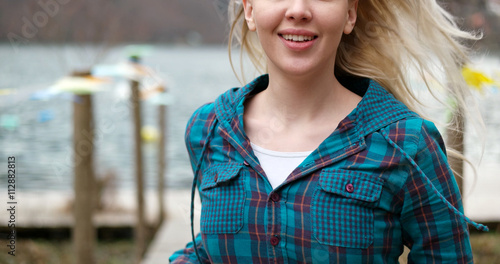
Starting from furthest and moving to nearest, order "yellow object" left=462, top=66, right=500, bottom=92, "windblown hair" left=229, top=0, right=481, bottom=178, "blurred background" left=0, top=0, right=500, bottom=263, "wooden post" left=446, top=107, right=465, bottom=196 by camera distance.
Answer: "blurred background" left=0, top=0, right=500, bottom=263 < "yellow object" left=462, top=66, right=500, bottom=92 < "wooden post" left=446, top=107, right=465, bottom=196 < "windblown hair" left=229, top=0, right=481, bottom=178

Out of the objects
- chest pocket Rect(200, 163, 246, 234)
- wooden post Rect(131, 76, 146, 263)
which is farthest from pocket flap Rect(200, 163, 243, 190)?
wooden post Rect(131, 76, 146, 263)

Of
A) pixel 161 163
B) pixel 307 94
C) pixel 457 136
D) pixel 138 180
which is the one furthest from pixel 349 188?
pixel 161 163

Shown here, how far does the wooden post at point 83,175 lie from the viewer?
3330mm

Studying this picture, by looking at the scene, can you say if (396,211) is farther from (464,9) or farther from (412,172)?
(464,9)

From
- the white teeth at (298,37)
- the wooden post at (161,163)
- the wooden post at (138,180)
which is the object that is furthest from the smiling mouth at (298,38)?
the wooden post at (161,163)

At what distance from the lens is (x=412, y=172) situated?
1.34m

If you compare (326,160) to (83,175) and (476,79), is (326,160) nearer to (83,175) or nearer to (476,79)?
(476,79)

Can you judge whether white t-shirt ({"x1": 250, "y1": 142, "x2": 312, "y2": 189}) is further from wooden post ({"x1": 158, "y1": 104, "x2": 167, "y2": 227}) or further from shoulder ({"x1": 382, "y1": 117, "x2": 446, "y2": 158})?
wooden post ({"x1": 158, "y1": 104, "x2": 167, "y2": 227})

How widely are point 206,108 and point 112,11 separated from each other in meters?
2.66

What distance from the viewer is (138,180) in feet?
15.0

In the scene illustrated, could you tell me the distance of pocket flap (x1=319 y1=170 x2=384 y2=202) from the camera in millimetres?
1332

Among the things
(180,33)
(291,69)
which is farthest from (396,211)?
(180,33)

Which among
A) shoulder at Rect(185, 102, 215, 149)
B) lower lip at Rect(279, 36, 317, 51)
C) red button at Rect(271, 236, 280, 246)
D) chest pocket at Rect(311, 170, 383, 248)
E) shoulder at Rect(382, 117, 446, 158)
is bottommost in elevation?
red button at Rect(271, 236, 280, 246)

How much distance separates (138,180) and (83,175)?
3.85 ft
